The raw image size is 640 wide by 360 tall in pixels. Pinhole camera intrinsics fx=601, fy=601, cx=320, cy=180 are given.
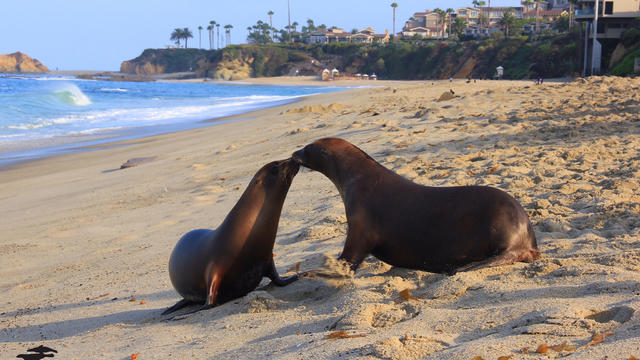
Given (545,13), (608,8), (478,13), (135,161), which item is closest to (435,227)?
(135,161)

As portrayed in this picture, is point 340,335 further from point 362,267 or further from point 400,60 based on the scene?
point 400,60

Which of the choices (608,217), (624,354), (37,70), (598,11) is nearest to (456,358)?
(624,354)

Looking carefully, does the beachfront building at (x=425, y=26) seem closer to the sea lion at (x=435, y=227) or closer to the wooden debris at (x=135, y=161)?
the wooden debris at (x=135, y=161)

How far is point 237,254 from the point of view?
13.1 ft

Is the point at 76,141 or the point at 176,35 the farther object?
the point at 176,35

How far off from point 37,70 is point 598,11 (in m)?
160

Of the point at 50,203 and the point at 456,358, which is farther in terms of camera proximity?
the point at 50,203

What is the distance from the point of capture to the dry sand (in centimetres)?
264

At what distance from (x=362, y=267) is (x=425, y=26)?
137917 millimetres

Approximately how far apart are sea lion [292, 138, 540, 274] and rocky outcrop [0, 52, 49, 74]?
176869 mm

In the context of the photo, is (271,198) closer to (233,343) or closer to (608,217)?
(233,343)

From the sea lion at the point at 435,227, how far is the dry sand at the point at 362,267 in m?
0.12

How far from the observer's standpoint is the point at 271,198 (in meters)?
4.16

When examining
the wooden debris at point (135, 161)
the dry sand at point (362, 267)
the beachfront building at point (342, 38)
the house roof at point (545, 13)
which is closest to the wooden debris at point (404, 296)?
the dry sand at point (362, 267)
